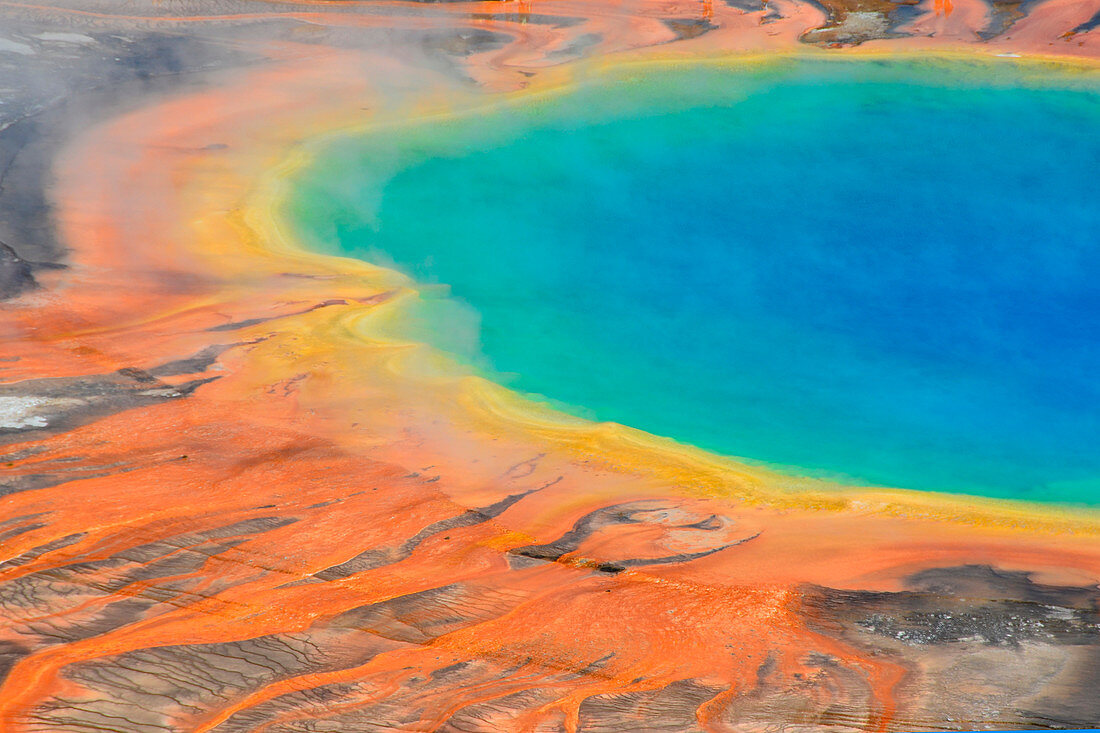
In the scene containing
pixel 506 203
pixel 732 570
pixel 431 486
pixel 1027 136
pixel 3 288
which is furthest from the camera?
pixel 1027 136

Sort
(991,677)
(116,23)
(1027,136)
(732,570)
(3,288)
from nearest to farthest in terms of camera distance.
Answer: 1. (991,677)
2. (732,570)
3. (3,288)
4. (1027,136)
5. (116,23)

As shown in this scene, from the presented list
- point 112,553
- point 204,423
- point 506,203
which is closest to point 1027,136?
point 506,203

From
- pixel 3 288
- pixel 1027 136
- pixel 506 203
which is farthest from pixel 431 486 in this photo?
pixel 1027 136

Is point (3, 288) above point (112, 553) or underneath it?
above

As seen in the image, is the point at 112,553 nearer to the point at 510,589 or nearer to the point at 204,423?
the point at 204,423

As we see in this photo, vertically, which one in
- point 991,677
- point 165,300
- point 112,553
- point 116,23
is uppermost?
point 116,23

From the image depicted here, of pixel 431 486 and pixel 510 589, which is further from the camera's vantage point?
pixel 431 486
